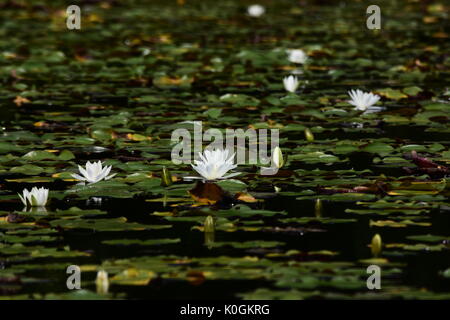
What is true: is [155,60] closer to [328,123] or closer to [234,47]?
[234,47]

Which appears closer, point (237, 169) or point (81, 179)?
point (81, 179)

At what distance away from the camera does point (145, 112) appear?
22.6 feet

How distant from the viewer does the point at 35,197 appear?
441cm

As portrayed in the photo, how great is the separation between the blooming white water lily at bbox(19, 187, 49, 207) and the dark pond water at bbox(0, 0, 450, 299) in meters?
0.07

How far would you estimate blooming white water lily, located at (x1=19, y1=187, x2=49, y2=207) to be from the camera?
14.4 ft

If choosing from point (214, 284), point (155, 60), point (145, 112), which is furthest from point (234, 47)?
point (214, 284)

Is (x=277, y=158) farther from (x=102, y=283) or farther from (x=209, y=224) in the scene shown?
(x=102, y=283)

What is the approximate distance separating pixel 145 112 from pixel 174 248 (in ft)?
10.3

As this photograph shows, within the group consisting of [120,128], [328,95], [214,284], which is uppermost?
[328,95]

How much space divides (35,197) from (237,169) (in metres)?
1.17

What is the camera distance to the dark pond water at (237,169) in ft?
11.6

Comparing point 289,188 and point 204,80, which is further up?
point 204,80
